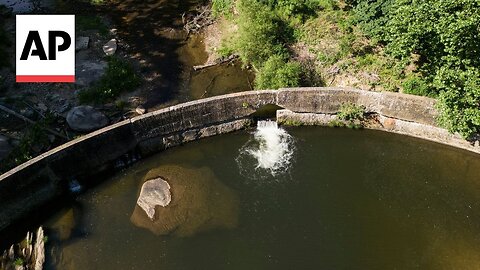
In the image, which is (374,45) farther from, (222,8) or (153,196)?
(153,196)

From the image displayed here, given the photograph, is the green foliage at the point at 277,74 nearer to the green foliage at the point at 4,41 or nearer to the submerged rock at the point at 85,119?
the submerged rock at the point at 85,119

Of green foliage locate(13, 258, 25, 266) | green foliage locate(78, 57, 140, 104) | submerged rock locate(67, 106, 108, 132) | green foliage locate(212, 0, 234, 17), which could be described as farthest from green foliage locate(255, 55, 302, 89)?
green foliage locate(13, 258, 25, 266)

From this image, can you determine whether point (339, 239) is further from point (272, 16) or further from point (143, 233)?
point (272, 16)

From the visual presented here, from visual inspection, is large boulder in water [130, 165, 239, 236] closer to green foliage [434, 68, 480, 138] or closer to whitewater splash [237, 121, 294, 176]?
whitewater splash [237, 121, 294, 176]

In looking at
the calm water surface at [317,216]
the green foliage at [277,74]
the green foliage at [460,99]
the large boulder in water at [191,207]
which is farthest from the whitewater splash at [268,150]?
the green foliage at [460,99]

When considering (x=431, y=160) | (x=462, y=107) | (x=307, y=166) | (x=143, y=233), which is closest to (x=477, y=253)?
(x=431, y=160)

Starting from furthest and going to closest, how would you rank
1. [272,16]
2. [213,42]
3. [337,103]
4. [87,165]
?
[213,42] → [272,16] → [337,103] → [87,165]

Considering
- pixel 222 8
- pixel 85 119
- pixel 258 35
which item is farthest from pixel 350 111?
pixel 85 119
